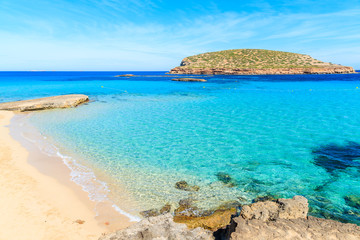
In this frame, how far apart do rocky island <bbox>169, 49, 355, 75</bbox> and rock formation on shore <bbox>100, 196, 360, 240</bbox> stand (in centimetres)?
11195

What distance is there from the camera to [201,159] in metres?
11.9

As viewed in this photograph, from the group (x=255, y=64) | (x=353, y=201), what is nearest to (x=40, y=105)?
(x=353, y=201)

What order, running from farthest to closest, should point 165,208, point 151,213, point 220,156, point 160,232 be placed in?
1. point 220,156
2. point 165,208
3. point 151,213
4. point 160,232

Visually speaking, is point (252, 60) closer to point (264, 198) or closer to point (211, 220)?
point (264, 198)

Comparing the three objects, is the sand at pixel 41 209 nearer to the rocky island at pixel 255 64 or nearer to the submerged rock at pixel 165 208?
the submerged rock at pixel 165 208

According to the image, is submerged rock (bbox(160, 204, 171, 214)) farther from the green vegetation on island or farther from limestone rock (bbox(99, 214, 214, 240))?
the green vegetation on island

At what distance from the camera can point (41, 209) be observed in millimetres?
7719

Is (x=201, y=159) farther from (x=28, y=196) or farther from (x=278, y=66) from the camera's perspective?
(x=278, y=66)

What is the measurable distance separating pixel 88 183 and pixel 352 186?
465 inches

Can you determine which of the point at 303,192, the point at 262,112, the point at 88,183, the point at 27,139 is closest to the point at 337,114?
the point at 262,112

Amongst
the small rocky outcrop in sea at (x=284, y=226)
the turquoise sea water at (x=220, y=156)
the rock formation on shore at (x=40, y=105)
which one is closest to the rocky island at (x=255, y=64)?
the rock formation on shore at (x=40, y=105)

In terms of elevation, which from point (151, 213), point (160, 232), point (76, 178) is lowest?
point (76, 178)

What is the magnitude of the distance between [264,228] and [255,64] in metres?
126

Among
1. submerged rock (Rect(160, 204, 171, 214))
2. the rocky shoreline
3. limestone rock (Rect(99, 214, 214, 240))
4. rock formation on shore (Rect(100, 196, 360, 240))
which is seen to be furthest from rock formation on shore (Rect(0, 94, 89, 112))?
the rocky shoreline
